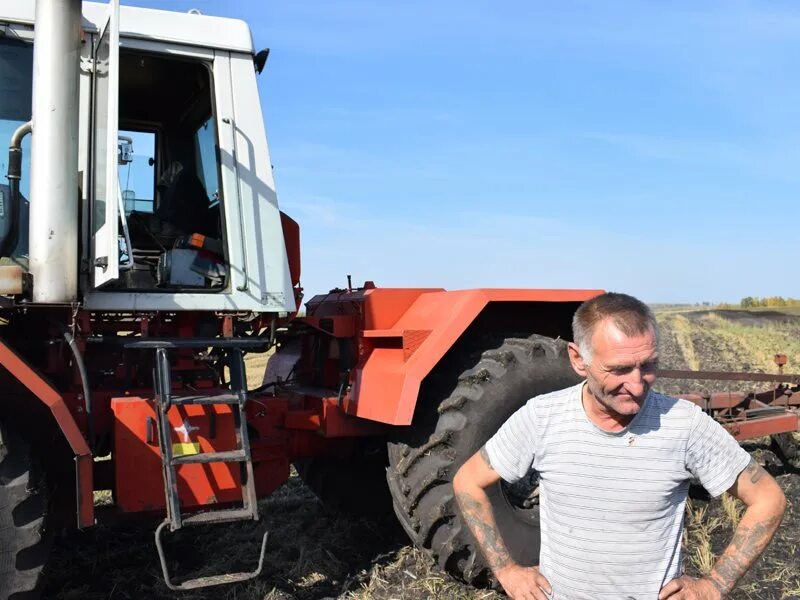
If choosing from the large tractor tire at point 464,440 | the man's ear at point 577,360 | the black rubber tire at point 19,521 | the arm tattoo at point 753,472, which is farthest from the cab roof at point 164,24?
the arm tattoo at point 753,472

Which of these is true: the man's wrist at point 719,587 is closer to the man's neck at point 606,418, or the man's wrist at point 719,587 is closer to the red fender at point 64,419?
the man's neck at point 606,418

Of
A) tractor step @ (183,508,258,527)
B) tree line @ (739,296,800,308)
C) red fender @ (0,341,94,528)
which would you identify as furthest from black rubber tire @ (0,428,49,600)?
tree line @ (739,296,800,308)

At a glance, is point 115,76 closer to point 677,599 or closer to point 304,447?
point 304,447

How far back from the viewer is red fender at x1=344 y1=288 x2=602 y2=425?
4.11 metres

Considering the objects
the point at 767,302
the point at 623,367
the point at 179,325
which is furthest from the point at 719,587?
the point at 767,302

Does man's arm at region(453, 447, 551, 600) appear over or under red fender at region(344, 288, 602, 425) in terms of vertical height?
under

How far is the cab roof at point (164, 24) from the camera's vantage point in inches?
146

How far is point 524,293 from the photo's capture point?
4496 millimetres

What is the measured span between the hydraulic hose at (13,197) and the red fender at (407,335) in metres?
1.85

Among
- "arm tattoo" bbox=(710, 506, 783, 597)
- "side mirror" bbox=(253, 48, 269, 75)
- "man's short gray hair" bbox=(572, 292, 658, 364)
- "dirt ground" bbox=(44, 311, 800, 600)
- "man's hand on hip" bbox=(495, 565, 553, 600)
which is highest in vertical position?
"side mirror" bbox=(253, 48, 269, 75)

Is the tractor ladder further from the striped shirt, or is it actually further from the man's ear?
the man's ear

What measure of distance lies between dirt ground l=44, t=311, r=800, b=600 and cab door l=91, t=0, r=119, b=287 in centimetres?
184

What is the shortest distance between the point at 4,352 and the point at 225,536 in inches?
89.0

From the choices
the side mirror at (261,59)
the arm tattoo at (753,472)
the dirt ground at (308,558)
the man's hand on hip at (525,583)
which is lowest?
the dirt ground at (308,558)
